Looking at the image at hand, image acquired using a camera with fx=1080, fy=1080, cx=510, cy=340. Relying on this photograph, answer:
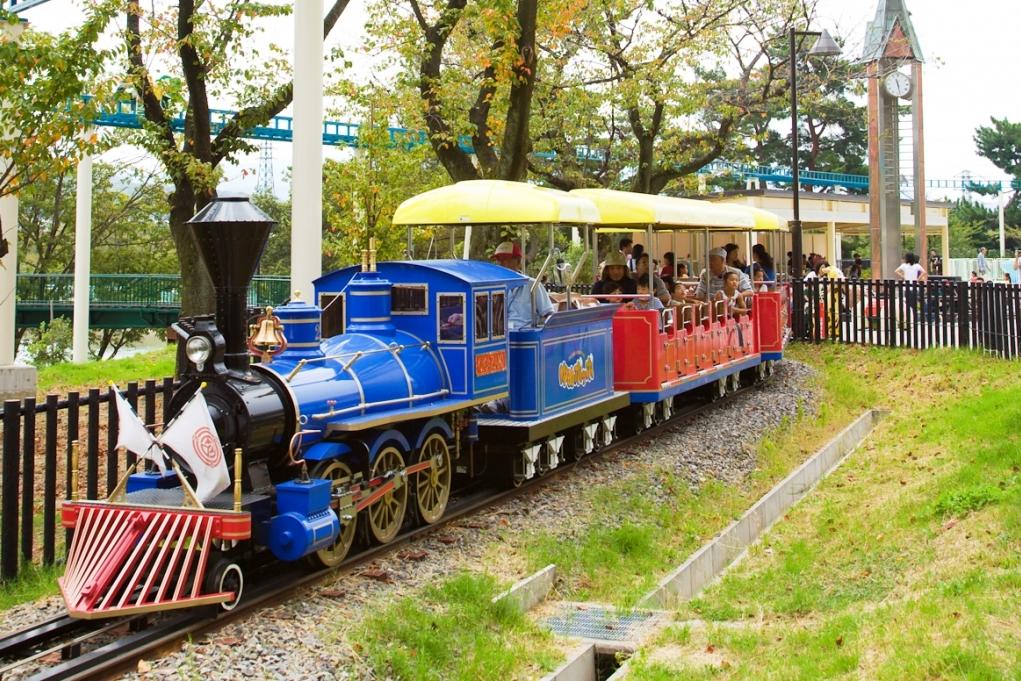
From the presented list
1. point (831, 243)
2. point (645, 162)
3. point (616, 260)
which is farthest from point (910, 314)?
point (831, 243)

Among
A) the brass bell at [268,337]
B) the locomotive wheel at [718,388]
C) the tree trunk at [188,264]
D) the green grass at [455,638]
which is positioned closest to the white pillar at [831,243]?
the locomotive wheel at [718,388]

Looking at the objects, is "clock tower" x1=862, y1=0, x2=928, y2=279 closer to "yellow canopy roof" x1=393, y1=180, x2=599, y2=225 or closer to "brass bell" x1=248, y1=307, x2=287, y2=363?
"yellow canopy roof" x1=393, y1=180, x2=599, y2=225

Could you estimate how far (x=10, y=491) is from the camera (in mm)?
7480

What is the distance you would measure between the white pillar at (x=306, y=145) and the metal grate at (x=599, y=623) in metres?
5.74

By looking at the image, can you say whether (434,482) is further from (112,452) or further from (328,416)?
(112,452)

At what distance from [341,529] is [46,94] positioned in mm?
5343

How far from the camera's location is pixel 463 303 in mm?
9039

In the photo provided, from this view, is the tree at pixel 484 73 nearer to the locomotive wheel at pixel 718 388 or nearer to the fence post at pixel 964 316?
the locomotive wheel at pixel 718 388

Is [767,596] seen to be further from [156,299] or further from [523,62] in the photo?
[156,299]

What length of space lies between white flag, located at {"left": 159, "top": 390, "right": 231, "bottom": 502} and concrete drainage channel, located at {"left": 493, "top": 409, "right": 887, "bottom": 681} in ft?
6.27

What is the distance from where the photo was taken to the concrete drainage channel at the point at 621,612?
640 centimetres

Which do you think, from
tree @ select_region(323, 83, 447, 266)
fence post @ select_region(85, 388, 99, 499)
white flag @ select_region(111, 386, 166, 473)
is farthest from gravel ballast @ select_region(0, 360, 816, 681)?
tree @ select_region(323, 83, 447, 266)

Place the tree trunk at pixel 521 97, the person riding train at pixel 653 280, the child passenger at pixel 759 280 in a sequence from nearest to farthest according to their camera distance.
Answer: the person riding train at pixel 653 280 → the tree trunk at pixel 521 97 → the child passenger at pixel 759 280

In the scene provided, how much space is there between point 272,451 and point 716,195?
1356 inches
